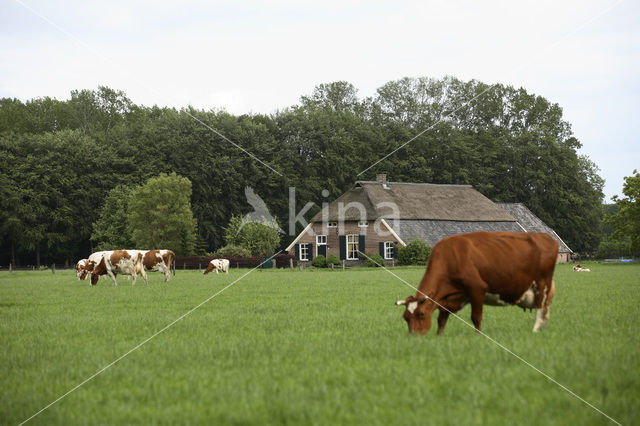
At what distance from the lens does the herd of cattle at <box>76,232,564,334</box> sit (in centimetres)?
951

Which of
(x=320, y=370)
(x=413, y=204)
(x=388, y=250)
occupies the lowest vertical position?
(x=320, y=370)

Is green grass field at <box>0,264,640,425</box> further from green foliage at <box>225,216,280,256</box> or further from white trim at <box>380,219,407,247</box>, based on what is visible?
Result: green foliage at <box>225,216,280,256</box>

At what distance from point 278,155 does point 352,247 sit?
15597mm

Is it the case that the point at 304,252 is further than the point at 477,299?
Yes

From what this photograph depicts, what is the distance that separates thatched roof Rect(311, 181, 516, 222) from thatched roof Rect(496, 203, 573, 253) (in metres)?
2.75

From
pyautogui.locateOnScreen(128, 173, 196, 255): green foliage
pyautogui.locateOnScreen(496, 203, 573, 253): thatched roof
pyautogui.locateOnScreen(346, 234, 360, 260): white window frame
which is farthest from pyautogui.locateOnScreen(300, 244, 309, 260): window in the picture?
pyautogui.locateOnScreen(496, 203, 573, 253): thatched roof

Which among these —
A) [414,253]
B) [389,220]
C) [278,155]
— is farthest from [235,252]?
[278,155]

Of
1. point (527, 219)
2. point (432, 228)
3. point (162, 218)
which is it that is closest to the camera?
point (162, 218)

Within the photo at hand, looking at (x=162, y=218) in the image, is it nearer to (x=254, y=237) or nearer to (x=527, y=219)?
(x=254, y=237)

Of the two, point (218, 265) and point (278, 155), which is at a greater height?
point (278, 155)

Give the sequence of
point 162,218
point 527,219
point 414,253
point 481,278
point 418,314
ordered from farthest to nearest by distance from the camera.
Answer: point 527,219 < point 162,218 < point 414,253 < point 481,278 < point 418,314

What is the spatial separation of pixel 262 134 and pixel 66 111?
25.0 m

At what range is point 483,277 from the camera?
31.6 ft

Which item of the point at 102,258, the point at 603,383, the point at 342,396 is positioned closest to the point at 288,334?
the point at 342,396
